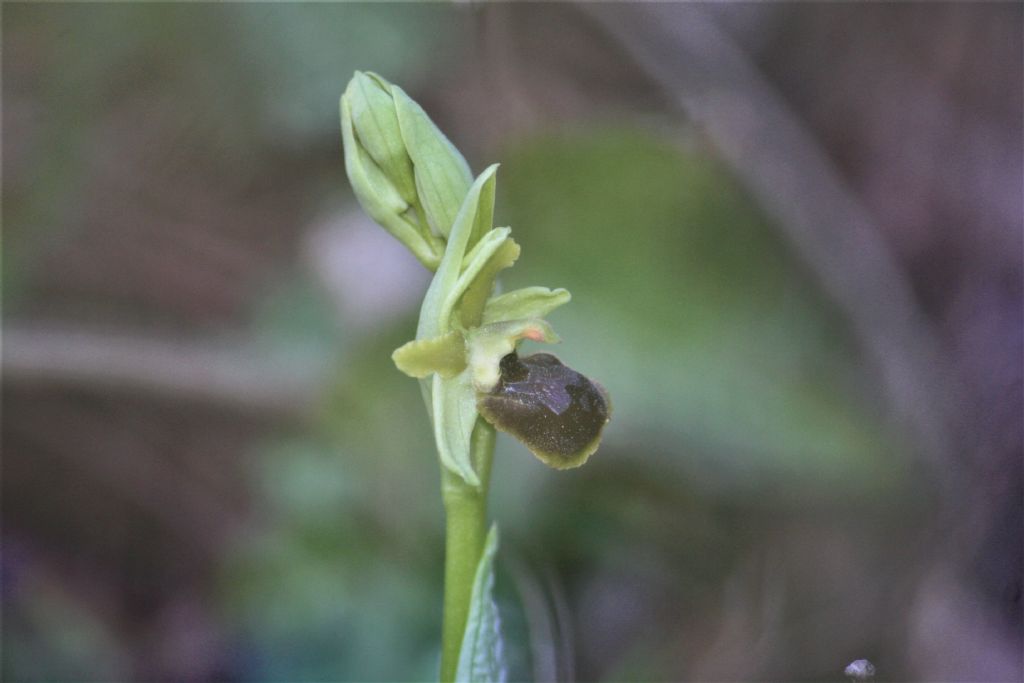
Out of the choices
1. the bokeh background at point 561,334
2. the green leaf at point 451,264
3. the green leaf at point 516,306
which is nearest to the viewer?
the green leaf at point 451,264

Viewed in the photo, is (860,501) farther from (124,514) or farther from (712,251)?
(124,514)

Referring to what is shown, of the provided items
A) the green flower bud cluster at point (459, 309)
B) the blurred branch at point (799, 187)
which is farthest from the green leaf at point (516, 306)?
the blurred branch at point (799, 187)

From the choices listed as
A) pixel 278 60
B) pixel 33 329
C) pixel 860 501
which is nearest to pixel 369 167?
pixel 860 501

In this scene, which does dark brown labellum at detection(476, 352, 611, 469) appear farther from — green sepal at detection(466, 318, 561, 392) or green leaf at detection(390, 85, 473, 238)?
green leaf at detection(390, 85, 473, 238)

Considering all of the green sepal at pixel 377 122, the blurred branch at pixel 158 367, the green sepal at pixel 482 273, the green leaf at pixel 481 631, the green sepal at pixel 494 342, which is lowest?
the green leaf at pixel 481 631

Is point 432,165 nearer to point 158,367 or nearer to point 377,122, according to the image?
point 377,122

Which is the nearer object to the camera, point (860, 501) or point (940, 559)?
point (940, 559)

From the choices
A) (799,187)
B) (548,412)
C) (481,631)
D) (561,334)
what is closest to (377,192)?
(548,412)

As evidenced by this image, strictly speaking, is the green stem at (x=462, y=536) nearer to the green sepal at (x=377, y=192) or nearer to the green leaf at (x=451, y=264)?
the green leaf at (x=451, y=264)
